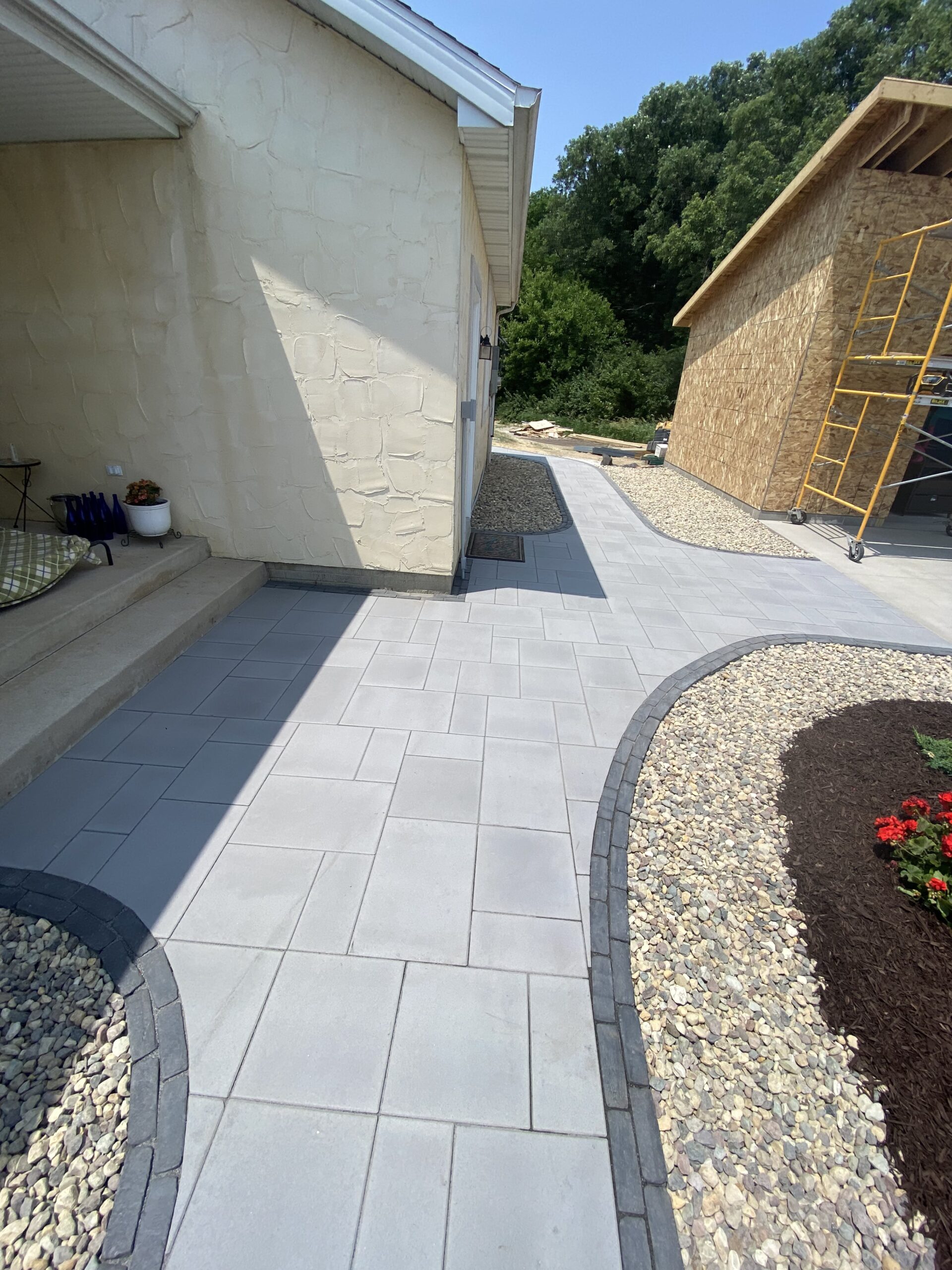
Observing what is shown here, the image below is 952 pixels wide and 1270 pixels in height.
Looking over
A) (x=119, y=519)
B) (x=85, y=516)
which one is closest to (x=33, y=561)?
(x=85, y=516)

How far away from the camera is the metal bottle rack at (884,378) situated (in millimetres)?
7852

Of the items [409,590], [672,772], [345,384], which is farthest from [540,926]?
[345,384]

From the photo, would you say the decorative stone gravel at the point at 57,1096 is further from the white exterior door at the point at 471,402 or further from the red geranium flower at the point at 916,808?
the white exterior door at the point at 471,402

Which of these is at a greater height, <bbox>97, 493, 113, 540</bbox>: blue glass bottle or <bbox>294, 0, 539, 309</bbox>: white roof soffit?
<bbox>294, 0, 539, 309</bbox>: white roof soffit

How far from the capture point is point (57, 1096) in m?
1.81

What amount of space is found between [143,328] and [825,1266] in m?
6.50

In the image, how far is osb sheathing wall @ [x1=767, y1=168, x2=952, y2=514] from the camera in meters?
8.04

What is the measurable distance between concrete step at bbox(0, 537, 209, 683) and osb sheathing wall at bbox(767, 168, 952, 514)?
9040 millimetres

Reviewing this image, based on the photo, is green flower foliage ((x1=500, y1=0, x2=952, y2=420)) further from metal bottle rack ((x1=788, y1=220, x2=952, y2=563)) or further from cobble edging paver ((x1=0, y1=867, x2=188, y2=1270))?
cobble edging paver ((x1=0, y1=867, x2=188, y2=1270))

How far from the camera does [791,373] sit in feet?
30.5

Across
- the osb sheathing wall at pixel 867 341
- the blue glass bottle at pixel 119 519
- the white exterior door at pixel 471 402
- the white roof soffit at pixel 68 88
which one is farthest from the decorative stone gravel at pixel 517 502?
the white roof soffit at pixel 68 88

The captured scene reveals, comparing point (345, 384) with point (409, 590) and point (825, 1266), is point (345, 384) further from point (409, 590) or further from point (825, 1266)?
point (825, 1266)

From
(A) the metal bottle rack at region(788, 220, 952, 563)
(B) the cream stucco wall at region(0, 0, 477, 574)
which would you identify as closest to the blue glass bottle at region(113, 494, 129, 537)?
(B) the cream stucco wall at region(0, 0, 477, 574)

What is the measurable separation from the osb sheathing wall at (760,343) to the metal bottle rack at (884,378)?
25.8 inches
